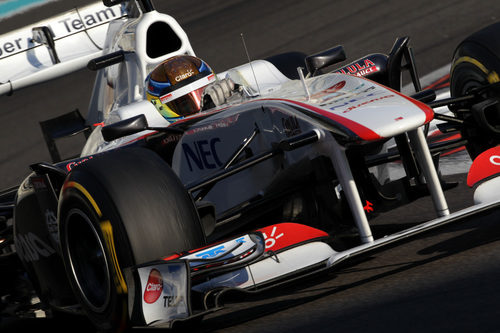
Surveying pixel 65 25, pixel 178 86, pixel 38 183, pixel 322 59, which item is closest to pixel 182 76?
pixel 178 86

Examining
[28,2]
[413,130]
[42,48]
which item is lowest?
[413,130]

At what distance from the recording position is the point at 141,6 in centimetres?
822

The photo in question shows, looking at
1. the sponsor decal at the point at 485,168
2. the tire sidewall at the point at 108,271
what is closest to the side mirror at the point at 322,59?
the sponsor decal at the point at 485,168

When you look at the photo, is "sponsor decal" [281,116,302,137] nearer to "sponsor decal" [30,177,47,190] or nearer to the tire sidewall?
the tire sidewall

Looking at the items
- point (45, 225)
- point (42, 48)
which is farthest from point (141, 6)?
point (42, 48)

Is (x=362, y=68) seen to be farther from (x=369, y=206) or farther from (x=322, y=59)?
(x=369, y=206)

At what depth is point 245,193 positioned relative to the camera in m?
5.25

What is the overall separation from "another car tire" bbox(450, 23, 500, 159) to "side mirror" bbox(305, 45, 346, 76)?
0.85 m

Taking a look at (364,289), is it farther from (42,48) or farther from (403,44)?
(42,48)

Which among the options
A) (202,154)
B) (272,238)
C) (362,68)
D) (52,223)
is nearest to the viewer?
(272,238)

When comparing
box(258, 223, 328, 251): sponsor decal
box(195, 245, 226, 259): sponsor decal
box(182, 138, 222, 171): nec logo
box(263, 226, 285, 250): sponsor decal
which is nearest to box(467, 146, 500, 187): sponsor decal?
box(258, 223, 328, 251): sponsor decal

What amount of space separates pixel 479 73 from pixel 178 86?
2.28 metres

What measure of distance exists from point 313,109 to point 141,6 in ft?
13.5

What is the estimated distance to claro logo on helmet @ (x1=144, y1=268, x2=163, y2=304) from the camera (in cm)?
391
